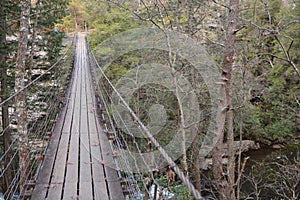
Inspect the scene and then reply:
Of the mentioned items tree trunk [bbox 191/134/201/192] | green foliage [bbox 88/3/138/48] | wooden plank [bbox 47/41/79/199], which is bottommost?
tree trunk [bbox 191/134/201/192]

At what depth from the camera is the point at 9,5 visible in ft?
26.7

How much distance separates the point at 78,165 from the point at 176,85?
14.1ft

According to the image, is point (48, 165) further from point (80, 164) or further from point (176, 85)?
point (176, 85)

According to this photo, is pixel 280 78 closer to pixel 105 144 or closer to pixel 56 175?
pixel 105 144

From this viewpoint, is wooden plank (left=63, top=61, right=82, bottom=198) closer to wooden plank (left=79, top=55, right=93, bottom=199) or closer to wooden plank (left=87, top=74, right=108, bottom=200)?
wooden plank (left=79, top=55, right=93, bottom=199)

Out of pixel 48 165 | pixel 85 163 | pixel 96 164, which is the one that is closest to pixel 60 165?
pixel 48 165

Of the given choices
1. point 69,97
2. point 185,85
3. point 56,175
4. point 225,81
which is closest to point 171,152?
point 185,85

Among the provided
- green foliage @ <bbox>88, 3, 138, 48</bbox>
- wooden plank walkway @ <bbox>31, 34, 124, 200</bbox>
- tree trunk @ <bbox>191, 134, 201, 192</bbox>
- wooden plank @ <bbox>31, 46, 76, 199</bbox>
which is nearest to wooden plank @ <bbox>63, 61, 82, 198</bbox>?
wooden plank walkway @ <bbox>31, 34, 124, 200</bbox>

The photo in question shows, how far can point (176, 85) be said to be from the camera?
7.12 meters

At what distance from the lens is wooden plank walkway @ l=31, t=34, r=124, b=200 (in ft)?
8.35

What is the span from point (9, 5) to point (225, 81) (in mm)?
6508

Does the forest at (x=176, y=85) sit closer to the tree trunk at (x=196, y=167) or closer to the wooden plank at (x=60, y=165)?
the tree trunk at (x=196, y=167)

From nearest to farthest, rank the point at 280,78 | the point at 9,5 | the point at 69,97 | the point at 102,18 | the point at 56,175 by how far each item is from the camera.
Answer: the point at 56,175 → the point at 69,97 → the point at 9,5 → the point at 102,18 → the point at 280,78

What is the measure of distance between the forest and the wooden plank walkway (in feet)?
2.99
